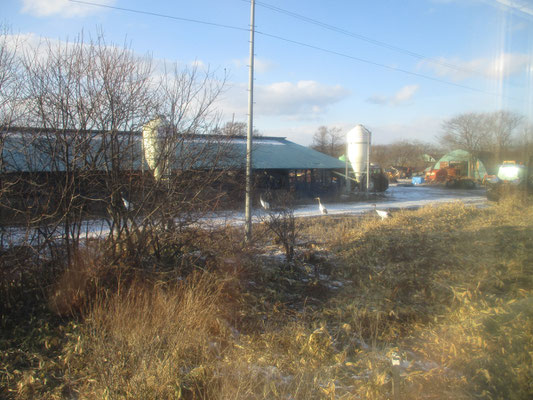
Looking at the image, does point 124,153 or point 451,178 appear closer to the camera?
point 124,153

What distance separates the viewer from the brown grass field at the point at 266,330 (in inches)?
132

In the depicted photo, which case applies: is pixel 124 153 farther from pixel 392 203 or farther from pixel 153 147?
pixel 392 203

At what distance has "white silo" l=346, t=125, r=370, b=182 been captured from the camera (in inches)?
1110

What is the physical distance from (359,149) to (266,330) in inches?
994

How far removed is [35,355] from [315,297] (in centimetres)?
378

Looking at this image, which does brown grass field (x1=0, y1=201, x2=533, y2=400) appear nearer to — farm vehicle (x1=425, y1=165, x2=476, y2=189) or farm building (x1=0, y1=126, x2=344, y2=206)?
farm building (x1=0, y1=126, x2=344, y2=206)

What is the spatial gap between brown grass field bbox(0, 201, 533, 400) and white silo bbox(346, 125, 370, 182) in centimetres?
2114

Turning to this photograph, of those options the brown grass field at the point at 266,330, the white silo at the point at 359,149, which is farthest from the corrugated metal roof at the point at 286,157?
the brown grass field at the point at 266,330

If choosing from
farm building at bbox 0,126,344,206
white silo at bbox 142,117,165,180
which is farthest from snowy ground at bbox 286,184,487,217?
white silo at bbox 142,117,165,180

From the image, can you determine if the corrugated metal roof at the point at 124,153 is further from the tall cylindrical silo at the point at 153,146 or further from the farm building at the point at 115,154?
the tall cylindrical silo at the point at 153,146

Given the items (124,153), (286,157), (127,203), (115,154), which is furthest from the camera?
(286,157)

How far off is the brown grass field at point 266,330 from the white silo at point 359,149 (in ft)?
69.4

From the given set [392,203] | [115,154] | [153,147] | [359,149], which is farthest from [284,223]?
[359,149]

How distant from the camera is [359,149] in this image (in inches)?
1113
